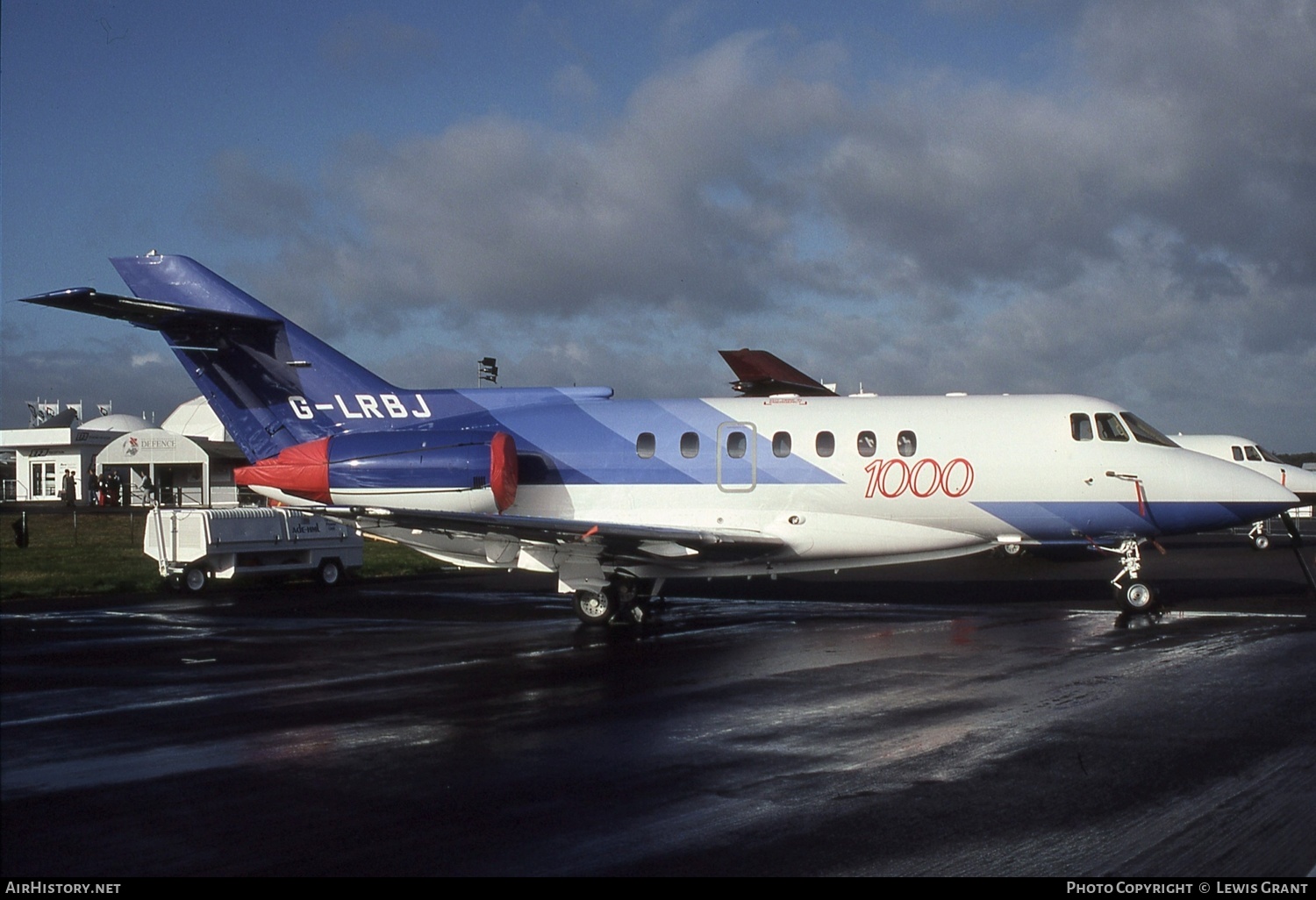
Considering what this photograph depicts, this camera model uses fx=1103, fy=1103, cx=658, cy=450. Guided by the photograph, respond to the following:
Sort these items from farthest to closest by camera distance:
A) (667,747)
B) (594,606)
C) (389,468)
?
(389,468), (594,606), (667,747)

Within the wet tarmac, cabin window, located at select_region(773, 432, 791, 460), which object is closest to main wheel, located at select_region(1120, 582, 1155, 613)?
the wet tarmac

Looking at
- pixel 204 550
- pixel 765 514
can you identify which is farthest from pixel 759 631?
pixel 204 550

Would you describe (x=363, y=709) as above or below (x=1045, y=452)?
below

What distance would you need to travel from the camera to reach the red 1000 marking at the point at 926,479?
52.4 ft

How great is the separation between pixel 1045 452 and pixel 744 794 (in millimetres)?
10467

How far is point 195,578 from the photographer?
20.8 meters

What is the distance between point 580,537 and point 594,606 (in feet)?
5.53

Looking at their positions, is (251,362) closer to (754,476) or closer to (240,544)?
(240,544)

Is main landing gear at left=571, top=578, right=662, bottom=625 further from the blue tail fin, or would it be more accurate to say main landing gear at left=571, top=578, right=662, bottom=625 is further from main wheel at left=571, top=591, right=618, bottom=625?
the blue tail fin

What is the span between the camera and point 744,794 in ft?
23.2

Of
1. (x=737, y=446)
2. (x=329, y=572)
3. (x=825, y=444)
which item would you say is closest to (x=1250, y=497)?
(x=825, y=444)

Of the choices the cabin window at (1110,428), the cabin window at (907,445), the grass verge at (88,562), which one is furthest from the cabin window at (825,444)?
the grass verge at (88,562)

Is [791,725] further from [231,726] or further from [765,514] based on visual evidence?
[765,514]

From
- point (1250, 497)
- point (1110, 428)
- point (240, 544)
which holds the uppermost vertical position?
point (1110, 428)
